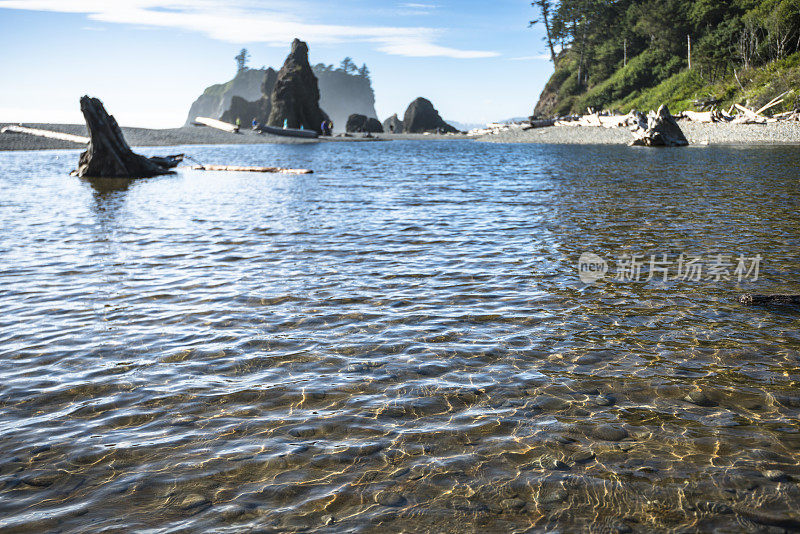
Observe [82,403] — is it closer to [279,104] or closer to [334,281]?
[334,281]

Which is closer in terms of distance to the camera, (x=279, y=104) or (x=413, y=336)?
(x=413, y=336)

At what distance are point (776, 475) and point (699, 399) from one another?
4.26 ft

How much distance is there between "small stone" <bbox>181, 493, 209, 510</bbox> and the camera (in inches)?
163

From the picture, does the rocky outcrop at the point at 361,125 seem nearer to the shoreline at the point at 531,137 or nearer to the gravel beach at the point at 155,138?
the shoreline at the point at 531,137

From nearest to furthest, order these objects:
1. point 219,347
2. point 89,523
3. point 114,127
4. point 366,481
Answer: point 89,523 → point 366,481 → point 219,347 → point 114,127

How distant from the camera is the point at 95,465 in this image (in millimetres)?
4672

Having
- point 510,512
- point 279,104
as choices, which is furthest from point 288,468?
point 279,104

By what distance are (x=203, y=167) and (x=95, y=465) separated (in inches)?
1332

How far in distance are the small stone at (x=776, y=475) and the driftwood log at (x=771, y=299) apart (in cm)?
440

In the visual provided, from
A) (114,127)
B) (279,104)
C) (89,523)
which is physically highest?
(279,104)

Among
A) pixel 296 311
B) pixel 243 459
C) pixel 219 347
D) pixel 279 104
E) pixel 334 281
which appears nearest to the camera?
pixel 243 459

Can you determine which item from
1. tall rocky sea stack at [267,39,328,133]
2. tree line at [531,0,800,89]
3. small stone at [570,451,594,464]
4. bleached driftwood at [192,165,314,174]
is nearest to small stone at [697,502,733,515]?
small stone at [570,451,594,464]

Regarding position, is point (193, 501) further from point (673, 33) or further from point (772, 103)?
point (673, 33)

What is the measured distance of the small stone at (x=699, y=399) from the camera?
552cm
